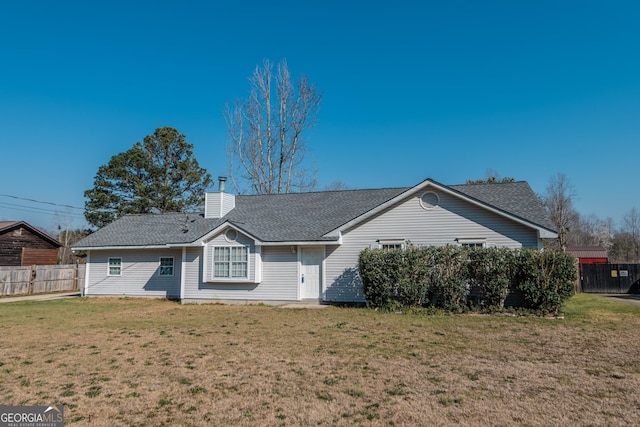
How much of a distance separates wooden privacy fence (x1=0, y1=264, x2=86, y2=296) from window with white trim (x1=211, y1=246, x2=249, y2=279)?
13.5 metres

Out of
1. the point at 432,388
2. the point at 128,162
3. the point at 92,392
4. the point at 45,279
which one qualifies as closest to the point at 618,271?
the point at 432,388

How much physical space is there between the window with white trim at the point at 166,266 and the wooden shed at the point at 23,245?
49.9ft

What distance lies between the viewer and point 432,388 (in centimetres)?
586

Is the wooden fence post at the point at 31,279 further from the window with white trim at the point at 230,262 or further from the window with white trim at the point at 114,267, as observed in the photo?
the window with white trim at the point at 230,262

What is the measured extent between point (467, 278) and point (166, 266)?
12.7 metres

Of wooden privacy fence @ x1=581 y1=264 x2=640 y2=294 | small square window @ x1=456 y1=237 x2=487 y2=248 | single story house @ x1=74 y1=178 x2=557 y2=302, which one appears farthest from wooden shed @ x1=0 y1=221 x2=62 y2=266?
wooden privacy fence @ x1=581 y1=264 x2=640 y2=294

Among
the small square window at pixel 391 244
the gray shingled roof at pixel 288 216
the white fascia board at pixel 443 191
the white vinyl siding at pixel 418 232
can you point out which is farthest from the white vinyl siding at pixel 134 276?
the small square window at pixel 391 244

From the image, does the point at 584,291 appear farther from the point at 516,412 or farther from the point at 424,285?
the point at 516,412

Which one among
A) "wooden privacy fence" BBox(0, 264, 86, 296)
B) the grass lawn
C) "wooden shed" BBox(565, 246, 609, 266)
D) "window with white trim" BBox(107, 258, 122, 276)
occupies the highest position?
"wooden shed" BBox(565, 246, 609, 266)

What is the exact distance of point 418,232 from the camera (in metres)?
15.4

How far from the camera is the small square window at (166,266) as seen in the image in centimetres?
1884

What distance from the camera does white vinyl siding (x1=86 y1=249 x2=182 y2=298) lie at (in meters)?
18.8

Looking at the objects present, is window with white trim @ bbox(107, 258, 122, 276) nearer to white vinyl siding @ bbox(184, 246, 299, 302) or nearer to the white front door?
white vinyl siding @ bbox(184, 246, 299, 302)

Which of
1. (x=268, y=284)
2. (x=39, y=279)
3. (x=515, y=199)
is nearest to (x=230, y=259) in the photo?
(x=268, y=284)
